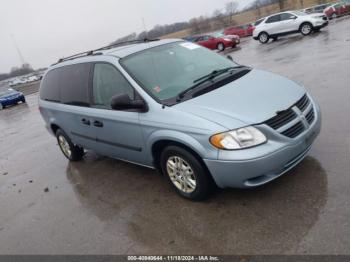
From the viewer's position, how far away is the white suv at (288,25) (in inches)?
803

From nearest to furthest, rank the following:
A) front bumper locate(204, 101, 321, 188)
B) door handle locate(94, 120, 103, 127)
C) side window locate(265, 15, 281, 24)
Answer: front bumper locate(204, 101, 321, 188) → door handle locate(94, 120, 103, 127) → side window locate(265, 15, 281, 24)

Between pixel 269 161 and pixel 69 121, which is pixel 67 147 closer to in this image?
pixel 69 121

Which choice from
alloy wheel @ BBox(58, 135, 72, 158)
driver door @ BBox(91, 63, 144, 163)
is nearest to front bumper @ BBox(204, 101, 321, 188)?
driver door @ BBox(91, 63, 144, 163)

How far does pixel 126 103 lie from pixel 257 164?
1.69 m

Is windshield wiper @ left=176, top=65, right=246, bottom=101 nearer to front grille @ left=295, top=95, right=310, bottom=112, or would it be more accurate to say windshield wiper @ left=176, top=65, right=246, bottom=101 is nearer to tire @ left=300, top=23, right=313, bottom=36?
front grille @ left=295, top=95, right=310, bottom=112

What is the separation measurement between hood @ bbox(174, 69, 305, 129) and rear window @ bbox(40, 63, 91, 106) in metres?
2.06

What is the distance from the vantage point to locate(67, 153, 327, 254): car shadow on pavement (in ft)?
11.0

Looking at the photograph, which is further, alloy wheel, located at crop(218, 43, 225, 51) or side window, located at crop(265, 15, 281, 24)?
alloy wheel, located at crop(218, 43, 225, 51)

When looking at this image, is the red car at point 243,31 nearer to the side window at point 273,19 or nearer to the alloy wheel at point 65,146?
the side window at point 273,19

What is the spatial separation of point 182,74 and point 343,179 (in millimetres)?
2310

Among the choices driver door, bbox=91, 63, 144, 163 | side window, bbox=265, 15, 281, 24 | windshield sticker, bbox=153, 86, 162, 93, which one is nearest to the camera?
windshield sticker, bbox=153, 86, 162, 93

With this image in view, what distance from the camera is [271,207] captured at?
373cm

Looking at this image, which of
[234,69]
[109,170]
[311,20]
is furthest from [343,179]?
[311,20]

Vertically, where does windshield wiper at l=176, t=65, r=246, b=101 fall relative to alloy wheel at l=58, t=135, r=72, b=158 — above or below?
above
